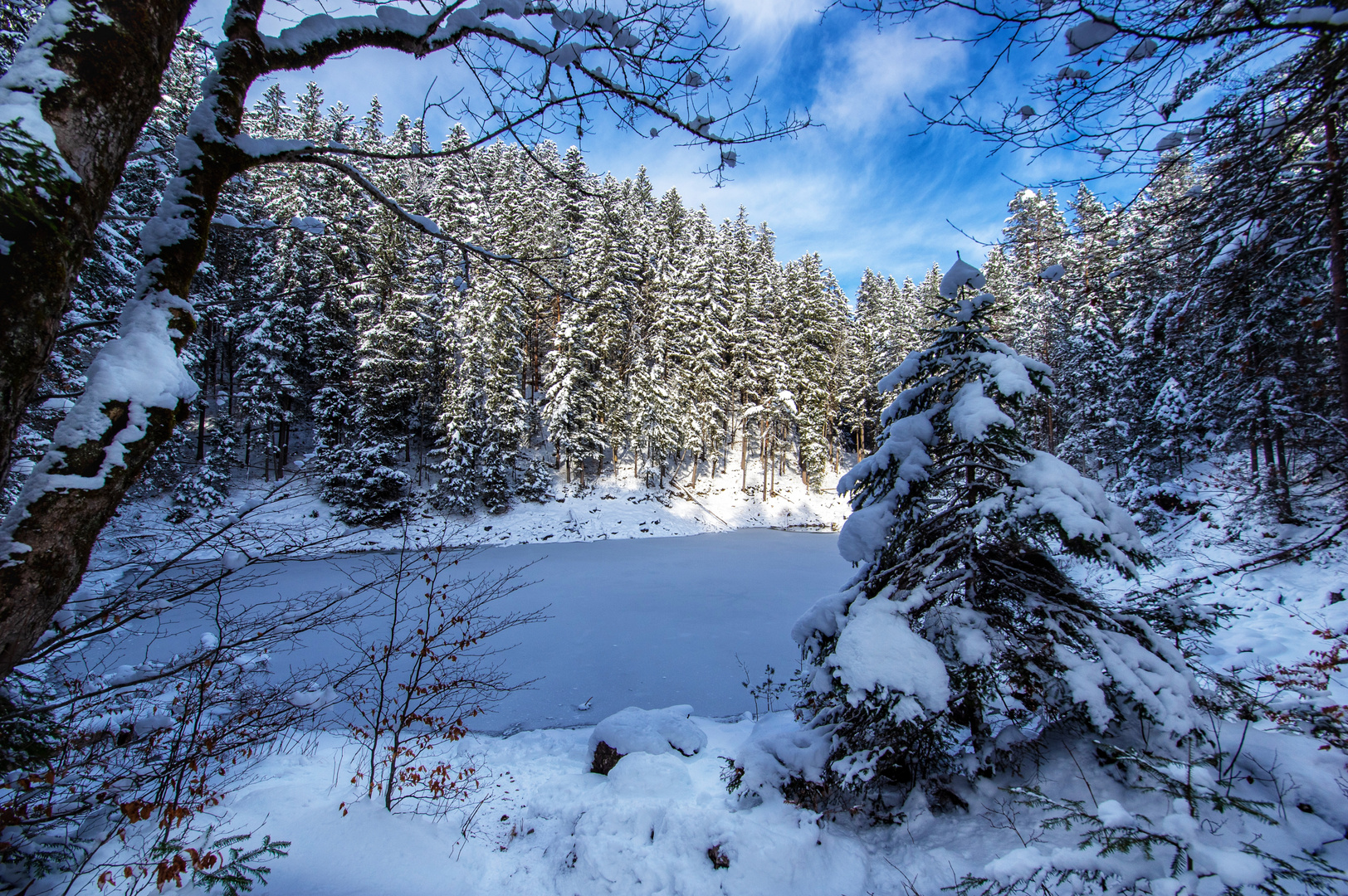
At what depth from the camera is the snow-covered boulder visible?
5168 millimetres

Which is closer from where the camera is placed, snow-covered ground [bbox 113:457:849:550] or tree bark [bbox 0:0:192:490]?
tree bark [bbox 0:0:192:490]

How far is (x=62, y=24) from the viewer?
1.09 m

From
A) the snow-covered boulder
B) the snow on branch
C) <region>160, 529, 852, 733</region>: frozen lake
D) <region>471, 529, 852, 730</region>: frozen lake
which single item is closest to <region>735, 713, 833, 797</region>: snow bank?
the snow-covered boulder

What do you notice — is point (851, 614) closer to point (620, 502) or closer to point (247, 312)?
point (620, 502)

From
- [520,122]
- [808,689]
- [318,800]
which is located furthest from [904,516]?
[318,800]

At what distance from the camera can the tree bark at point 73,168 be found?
981 millimetres

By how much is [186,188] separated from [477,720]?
7034 millimetres

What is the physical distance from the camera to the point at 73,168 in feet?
3.50

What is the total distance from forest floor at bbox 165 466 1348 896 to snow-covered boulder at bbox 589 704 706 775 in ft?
0.80

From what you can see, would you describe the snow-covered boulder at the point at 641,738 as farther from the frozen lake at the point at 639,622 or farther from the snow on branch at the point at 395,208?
the snow on branch at the point at 395,208

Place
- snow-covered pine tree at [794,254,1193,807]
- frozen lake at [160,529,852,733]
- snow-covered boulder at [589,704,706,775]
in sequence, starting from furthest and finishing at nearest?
frozen lake at [160,529,852,733] < snow-covered boulder at [589,704,706,775] < snow-covered pine tree at [794,254,1193,807]

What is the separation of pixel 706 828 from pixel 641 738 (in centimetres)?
206

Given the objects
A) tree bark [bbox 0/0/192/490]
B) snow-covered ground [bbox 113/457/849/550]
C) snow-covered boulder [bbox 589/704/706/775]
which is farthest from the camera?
snow-covered ground [bbox 113/457/849/550]

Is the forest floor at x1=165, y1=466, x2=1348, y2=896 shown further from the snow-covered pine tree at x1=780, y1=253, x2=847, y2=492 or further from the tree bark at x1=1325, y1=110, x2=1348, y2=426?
the snow-covered pine tree at x1=780, y1=253, x2=847, y2=492
